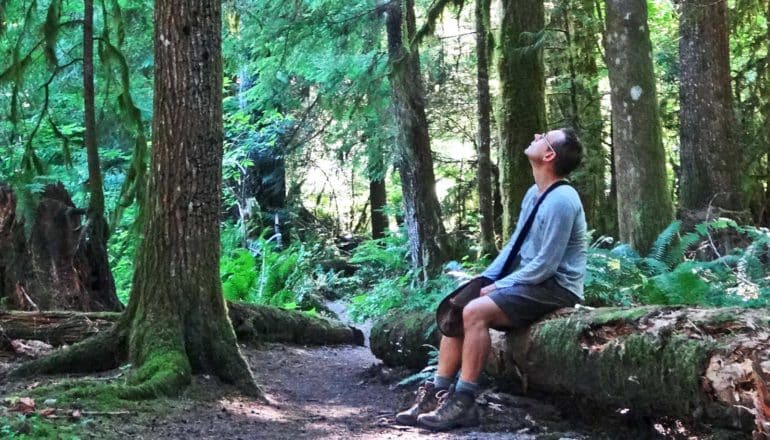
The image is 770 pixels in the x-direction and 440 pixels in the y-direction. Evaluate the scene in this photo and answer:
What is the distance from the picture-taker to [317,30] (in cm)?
1350

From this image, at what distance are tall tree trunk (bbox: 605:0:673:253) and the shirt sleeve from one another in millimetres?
3883

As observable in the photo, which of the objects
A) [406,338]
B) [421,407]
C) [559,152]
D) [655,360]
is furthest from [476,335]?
[406,338]

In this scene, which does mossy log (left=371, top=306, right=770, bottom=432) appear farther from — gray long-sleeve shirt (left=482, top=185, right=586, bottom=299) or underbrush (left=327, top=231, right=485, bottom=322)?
underbrush (left=327, top=231, right=485, bottom=322)

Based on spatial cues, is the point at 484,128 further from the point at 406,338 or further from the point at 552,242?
the point at 552,242

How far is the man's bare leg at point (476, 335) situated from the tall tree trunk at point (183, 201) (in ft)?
6.42

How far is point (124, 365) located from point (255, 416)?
4.47 ft

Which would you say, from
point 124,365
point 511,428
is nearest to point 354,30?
point 124,365

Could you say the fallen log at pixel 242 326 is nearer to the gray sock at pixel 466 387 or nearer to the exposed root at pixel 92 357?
the exposed root at pixel 92 357

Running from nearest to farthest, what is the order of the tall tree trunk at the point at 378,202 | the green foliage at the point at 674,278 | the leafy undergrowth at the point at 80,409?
the leafy undergrowth at the point at 80,409 < the green foliage at the point at 674,278 < the tall tree trunk at the point at 378,202

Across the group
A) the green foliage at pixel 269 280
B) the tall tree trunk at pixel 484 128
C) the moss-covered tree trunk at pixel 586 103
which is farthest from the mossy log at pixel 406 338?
the moss-covered tree trunk at pixel 586 103

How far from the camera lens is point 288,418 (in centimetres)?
550

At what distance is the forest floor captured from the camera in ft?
13.9

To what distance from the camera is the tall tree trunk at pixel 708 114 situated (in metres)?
11.7

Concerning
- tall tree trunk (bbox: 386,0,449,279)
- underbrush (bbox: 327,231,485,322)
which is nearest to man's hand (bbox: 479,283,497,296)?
underbrush (bbox: 327,231,485,322)
